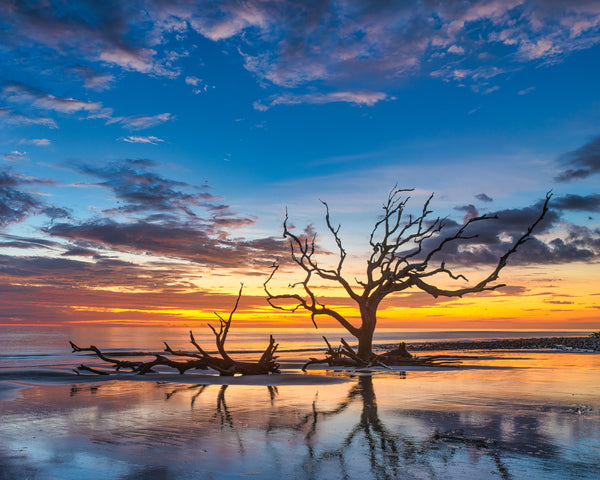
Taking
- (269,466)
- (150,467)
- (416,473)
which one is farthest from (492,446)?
(150,467)

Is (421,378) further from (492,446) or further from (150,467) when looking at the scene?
(150,467)

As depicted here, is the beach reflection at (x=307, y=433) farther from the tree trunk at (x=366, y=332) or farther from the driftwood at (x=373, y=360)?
the tree trunk at (x=366, y=332)

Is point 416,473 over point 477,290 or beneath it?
beneath

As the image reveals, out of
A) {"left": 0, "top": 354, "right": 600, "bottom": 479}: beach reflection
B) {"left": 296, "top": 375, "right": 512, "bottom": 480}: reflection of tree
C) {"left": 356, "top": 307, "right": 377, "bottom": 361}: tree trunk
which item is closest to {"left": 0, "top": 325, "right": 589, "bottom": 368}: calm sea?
{"left": 356, "top": 307, "right": 377, "bottom": 361}: tree trunk

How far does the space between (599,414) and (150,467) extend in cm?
966

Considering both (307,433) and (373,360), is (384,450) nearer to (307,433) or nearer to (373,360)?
(307,433)

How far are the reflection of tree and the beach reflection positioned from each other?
17mm

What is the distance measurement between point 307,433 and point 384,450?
5.90 ft

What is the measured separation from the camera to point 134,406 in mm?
12562

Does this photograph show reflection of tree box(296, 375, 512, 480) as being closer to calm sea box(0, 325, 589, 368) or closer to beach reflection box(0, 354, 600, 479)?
beach reflection box(0, 354, 600, 479)

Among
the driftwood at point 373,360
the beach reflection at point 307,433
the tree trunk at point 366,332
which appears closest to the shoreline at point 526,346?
the driftwood at point 373,360

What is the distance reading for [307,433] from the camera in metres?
8.98

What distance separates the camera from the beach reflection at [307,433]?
22.0ft

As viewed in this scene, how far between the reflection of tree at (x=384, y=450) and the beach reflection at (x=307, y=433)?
2 cm
